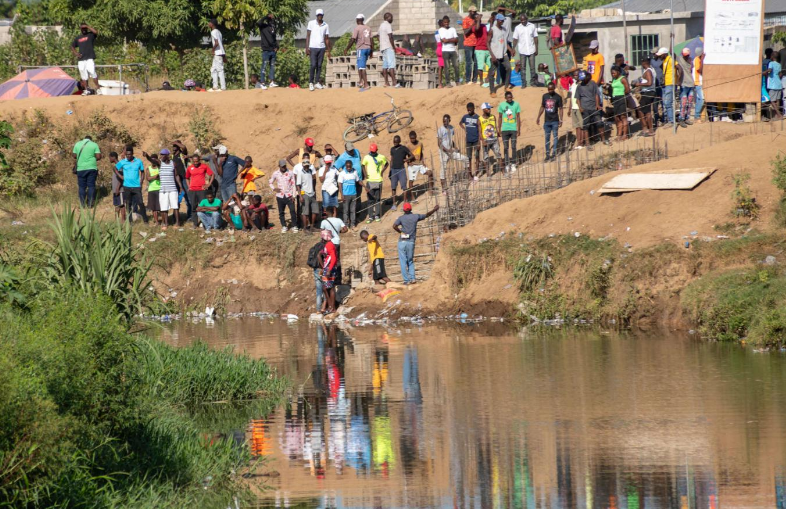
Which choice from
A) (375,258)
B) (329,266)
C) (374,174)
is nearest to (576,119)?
(374,174)

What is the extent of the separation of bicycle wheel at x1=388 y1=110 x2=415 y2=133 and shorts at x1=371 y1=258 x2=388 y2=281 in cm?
703

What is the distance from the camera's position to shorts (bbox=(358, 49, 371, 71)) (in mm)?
→ 28947

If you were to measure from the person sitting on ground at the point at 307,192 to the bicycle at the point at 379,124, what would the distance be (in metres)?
4.26

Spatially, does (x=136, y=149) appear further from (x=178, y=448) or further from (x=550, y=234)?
(x=178, y=448)

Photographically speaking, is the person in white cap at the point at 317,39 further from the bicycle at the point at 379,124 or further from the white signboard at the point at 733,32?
the white signboard at the point at 733,32

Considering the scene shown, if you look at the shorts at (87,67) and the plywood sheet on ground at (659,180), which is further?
the shorts at (87,67)

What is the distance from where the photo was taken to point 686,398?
12.9 meters

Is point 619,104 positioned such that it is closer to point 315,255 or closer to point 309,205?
point 309,205

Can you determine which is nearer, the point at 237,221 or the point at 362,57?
the point at 237,221

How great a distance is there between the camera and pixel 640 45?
1421 inches

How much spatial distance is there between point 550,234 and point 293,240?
18.1 ft

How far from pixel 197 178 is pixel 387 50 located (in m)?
6.73

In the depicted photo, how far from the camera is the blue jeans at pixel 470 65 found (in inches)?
1117

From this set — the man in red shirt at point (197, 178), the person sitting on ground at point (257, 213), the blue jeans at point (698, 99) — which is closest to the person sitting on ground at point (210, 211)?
the man in red shirt at point (197, 178)
